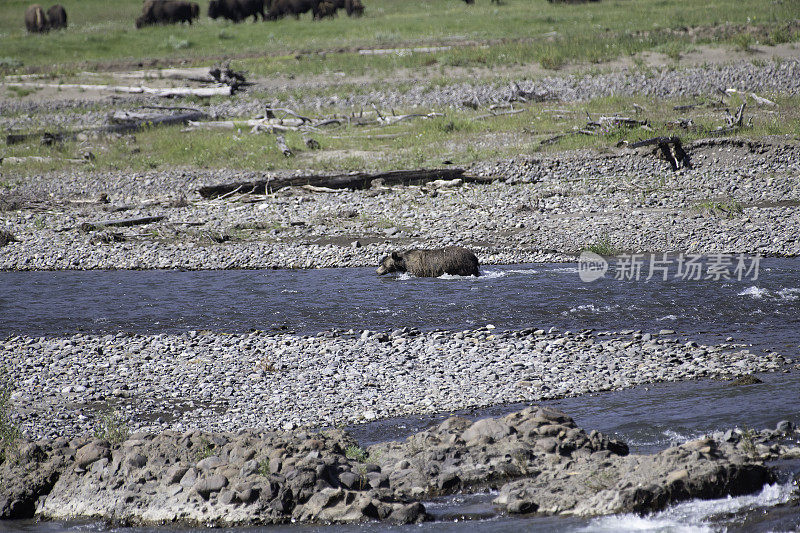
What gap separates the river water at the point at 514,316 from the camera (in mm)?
6758

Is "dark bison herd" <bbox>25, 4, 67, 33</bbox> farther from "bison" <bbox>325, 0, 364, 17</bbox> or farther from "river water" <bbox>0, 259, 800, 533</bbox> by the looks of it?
"river water" <bbox>0, 259, 800, 533</bbox>

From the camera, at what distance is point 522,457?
7.51 m

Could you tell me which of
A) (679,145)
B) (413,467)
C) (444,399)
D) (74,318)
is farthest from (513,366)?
(679,145)

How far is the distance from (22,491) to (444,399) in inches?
187

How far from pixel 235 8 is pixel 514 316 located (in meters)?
55.9

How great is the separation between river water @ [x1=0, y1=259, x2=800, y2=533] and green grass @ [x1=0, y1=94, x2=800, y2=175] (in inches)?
307

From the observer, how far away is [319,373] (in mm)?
10492

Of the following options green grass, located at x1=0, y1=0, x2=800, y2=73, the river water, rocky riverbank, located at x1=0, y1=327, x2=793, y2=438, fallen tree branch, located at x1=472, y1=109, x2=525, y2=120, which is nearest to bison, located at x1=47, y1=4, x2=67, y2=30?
green grass, located at x1=0, y1=0, x2=800, y2=73

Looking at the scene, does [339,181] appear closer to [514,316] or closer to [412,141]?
[412,141]

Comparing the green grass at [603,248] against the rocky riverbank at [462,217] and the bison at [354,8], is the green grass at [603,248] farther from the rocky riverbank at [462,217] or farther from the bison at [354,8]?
the bison at [354,8]

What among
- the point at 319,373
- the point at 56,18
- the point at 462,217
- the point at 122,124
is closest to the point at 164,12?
the point at 56,18

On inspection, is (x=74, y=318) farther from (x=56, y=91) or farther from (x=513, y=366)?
(x=56, y=91)

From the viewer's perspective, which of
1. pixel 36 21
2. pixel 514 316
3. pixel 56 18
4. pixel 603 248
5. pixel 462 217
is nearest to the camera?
pixel 514 316

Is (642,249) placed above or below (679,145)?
below
